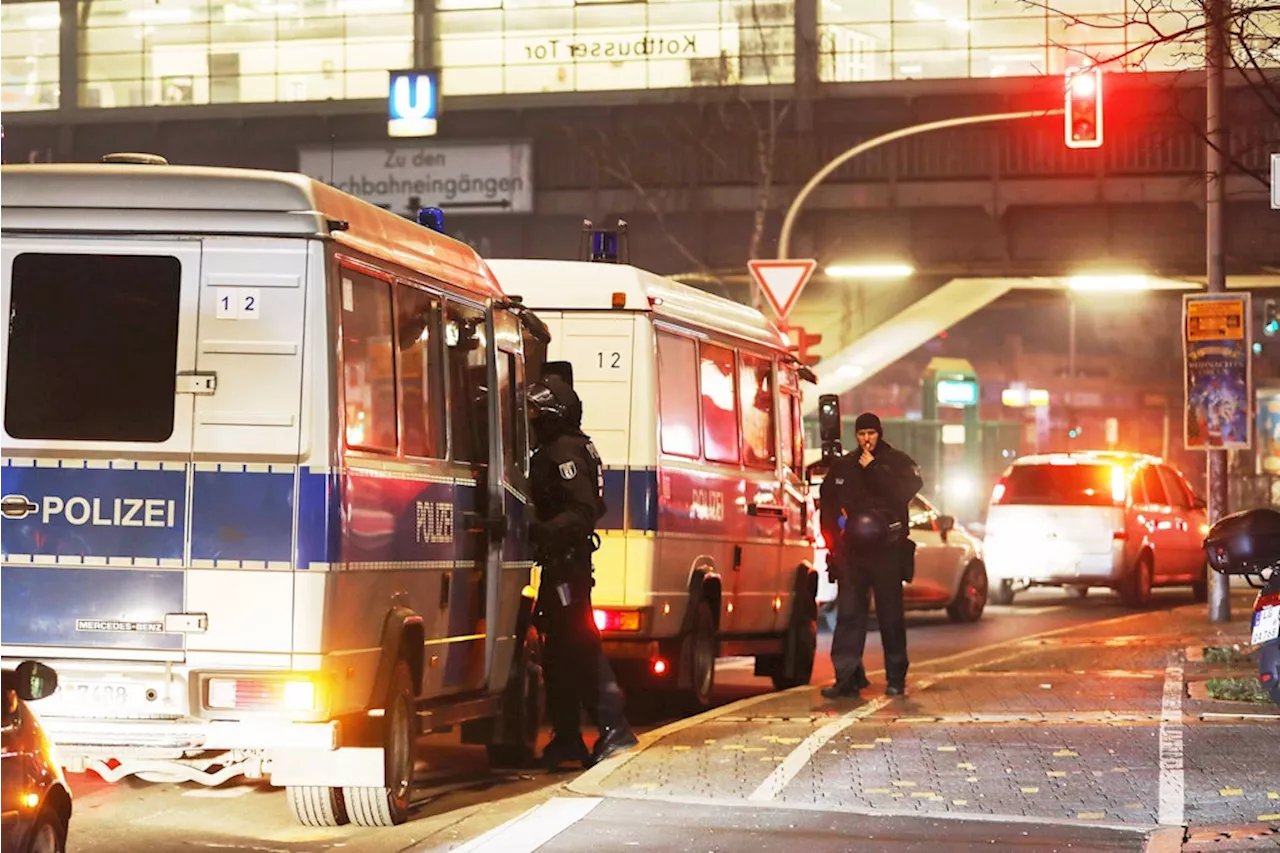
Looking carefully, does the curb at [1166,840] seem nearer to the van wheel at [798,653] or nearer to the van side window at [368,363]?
the van side window at [368,363]

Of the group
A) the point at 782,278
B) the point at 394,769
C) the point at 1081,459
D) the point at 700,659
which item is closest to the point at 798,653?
the point at 700,659

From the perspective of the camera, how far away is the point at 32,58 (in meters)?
48.2

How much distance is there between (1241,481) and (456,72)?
780 inches

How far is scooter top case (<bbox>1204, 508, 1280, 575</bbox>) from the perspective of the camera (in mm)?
10531

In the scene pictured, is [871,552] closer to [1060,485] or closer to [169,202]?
[169,202]

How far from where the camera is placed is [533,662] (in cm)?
1207

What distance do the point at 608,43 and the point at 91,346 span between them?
35571 millimetres

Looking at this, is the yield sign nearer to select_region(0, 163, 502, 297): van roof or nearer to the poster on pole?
the poster on pole

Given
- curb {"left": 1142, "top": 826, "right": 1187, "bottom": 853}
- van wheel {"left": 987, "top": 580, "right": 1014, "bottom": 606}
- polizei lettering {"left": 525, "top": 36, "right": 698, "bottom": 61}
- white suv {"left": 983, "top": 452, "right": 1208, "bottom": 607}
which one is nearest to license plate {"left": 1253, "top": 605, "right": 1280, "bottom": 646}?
curb {"left": 1142, "top": 826, "right": 1187, "bottom": 853}

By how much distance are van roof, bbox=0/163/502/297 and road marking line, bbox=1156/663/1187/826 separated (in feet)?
12.9

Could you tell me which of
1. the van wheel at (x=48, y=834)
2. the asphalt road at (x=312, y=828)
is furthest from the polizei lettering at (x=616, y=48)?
the van wheel at (x=48, y=834)

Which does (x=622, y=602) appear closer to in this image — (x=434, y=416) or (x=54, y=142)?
(x=434, y=416)

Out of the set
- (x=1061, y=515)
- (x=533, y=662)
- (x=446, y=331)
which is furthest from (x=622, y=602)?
(x=1061, y=515)

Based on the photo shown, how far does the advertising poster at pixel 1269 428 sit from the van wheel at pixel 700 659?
47193 mm
